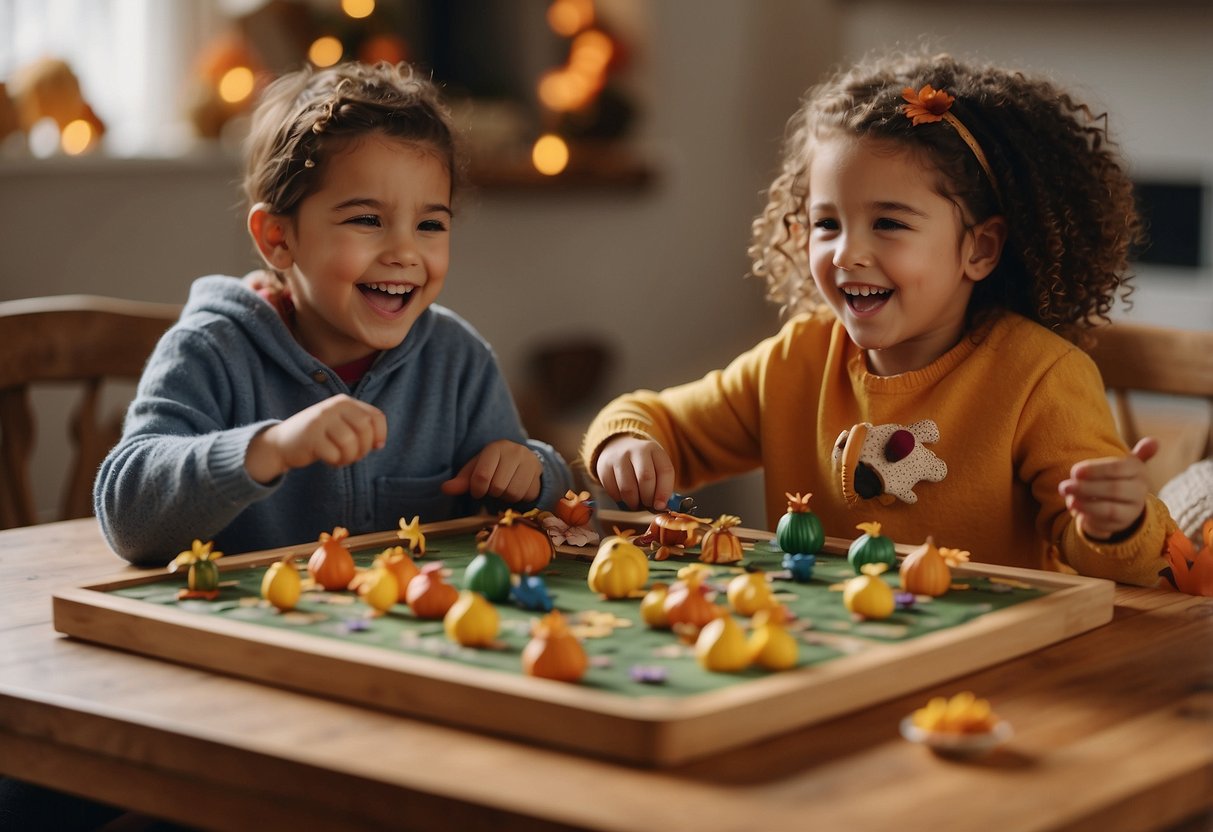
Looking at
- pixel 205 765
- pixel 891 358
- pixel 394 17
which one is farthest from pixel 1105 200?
pixel 394 17

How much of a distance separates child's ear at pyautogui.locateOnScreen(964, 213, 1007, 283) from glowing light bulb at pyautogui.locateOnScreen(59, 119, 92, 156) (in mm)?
2012

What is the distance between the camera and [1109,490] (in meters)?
1.09

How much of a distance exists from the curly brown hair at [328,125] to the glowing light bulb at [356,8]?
184 centimetres

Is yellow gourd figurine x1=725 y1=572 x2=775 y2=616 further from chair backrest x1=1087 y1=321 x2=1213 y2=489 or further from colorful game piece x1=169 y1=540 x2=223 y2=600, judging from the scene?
chair backrest x1=1087 y1=321 x2=1213 y2=489

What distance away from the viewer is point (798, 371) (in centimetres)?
151

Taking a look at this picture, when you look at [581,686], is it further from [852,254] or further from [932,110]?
[932,110]

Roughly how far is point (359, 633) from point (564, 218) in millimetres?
2994

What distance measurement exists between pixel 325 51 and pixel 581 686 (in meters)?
2.66

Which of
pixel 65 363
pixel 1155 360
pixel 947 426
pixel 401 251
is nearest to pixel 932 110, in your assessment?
pixel 947 426

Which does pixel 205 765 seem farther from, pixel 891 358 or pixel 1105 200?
pixel 1105 200

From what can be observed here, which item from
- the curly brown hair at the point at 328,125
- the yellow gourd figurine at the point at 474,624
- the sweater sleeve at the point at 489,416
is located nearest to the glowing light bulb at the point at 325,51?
the curly brown hair at the point at 328,125

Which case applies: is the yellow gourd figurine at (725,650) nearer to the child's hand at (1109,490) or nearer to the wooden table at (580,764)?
the wooden table at (580,764)

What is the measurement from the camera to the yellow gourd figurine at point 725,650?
82 cm

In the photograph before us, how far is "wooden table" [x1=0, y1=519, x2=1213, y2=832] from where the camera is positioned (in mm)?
681
